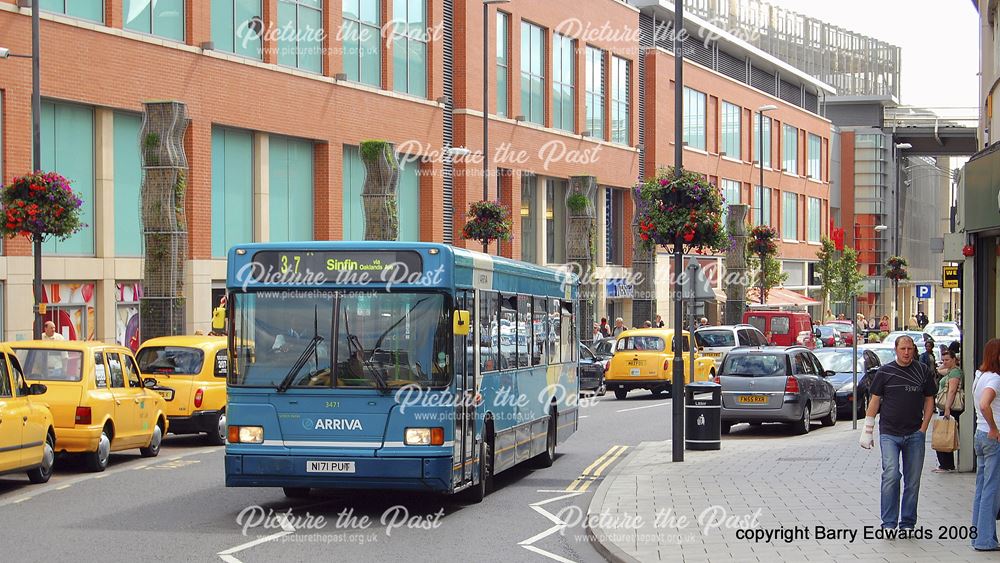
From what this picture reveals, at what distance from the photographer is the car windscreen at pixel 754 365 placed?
81.9 ft

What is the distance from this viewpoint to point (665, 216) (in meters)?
20.7

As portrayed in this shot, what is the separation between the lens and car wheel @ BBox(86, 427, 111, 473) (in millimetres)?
17812

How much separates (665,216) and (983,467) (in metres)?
9.91

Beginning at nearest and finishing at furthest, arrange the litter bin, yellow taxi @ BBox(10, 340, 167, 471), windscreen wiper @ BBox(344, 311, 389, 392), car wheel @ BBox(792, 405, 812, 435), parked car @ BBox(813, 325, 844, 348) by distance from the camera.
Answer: windscreen wiper @ BBox(344, 311, 389, 392) → yellow taxi @ BBox(10, 340, 167, 471) → the litter bin → car wheel @ BBox(792, 405, 812, 435) → parked car @ BBox(813, 325, 844, 348)

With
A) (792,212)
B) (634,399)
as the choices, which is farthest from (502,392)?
(792,212)

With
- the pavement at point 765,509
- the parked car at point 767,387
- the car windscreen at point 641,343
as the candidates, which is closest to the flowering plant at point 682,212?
the pavement at point 765,509

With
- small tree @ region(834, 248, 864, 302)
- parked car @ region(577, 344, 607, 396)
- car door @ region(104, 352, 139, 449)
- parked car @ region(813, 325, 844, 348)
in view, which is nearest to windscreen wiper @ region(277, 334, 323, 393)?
car door @ region(104, 352, 139, 449)

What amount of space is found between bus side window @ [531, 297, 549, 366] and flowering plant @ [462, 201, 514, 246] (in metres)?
19.8

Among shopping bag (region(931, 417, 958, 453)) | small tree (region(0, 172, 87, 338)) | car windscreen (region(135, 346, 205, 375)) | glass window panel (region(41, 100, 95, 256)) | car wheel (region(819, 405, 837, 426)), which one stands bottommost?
car wheel (region(819, 405, 837, 426))

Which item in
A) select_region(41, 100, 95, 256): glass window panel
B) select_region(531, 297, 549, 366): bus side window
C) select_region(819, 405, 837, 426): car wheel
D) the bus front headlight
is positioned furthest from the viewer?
select_region(41, 100, 95, 256): glass window panel

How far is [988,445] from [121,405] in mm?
11590

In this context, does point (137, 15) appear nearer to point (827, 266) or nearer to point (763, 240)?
point (763, 240)

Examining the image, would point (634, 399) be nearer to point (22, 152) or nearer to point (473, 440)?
point (22, 152)

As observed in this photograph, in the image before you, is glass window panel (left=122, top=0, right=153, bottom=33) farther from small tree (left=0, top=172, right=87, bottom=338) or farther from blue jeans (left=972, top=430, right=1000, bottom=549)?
blue jeans (left=972, top=430, right=1000, bottom=549)
